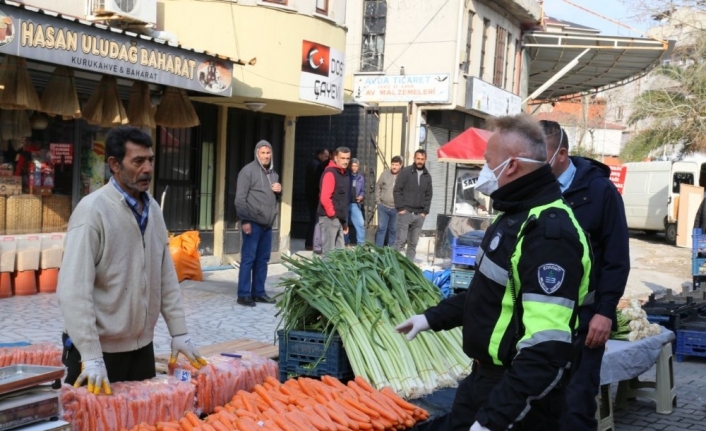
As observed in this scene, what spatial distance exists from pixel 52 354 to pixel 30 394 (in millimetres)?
1059

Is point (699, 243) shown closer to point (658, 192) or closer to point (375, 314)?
point (375, 314)

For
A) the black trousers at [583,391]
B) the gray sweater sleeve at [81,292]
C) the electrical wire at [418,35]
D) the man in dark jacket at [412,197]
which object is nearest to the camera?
the gray sweater sleeve at [81,292]

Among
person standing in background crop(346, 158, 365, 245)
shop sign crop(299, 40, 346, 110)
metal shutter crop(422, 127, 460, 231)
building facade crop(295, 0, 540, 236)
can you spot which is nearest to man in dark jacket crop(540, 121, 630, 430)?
shop sign crop(299, 40, 346, 110)

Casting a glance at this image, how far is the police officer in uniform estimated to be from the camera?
107 inches

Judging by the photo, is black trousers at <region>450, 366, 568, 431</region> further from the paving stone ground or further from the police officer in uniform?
the paving stone ground

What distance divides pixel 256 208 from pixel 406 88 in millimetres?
11067

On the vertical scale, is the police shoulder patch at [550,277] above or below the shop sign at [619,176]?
below

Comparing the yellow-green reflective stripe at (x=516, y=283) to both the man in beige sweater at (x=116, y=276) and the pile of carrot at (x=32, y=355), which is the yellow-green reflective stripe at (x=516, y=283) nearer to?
the man in beige sweater at (x=116, y=276)

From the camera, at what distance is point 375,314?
489cm

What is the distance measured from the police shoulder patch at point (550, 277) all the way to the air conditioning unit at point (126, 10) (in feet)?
31.1

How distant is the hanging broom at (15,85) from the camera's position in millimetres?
9445

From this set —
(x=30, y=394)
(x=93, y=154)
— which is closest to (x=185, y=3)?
(x=93, y=154)

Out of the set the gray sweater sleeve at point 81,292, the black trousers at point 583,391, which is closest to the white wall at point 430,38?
the black trousers at point 583,391

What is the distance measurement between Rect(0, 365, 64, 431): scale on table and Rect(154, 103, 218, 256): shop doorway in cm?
981
